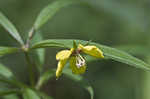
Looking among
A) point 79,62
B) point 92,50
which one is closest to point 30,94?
point 79,62

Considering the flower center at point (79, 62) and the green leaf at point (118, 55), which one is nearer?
the green leaf at point (118, 55)

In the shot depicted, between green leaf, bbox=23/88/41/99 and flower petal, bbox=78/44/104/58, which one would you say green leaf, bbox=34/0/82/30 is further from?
flower petal, bbox=78/44/104/58

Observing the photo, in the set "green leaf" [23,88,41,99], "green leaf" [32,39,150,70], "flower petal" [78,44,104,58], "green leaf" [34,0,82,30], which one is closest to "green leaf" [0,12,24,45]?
"green leaf" [34,0,82,30]

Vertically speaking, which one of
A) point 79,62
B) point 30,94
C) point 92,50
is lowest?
point 30,94

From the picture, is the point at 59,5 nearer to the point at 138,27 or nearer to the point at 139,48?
the point at 139,48

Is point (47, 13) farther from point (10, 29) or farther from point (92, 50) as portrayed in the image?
point (92, 50)

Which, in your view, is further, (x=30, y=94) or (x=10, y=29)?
(x=10, y=29)

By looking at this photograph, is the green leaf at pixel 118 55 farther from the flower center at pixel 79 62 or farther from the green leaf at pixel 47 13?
the green leaf at pixel 47 13

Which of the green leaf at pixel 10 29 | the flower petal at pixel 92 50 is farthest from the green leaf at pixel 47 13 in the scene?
the flower petal at pixel 92 50

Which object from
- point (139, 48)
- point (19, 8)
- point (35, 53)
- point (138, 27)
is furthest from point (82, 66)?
point (19, 8)
